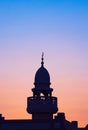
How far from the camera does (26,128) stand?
74.3 meters

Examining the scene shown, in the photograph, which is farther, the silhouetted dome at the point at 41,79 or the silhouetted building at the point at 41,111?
the silhouetted dome at the point at 41,79

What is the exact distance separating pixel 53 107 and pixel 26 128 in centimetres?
469

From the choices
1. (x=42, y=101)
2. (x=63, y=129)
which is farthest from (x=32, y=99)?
(x=63, y=129)

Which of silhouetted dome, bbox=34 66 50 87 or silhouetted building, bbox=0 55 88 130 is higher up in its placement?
silhouetted dome, bbox=34 66 50 87

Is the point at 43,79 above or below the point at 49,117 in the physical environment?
above

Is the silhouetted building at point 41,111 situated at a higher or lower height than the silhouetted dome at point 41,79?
lower

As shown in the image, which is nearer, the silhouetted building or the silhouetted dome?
the silhouetted building

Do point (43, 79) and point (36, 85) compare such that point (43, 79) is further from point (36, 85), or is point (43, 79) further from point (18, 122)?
point (18, 122)

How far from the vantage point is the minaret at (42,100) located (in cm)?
7631

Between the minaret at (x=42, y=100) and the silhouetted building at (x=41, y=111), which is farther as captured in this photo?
the minaret at (x=42, y=100)

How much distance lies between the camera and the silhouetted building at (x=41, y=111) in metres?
74.2

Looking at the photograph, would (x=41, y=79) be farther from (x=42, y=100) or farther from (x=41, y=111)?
(x=41, y=111)

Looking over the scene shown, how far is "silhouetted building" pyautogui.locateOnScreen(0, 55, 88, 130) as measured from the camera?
7425 centimetres

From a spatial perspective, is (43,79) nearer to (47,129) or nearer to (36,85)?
(36,85)
